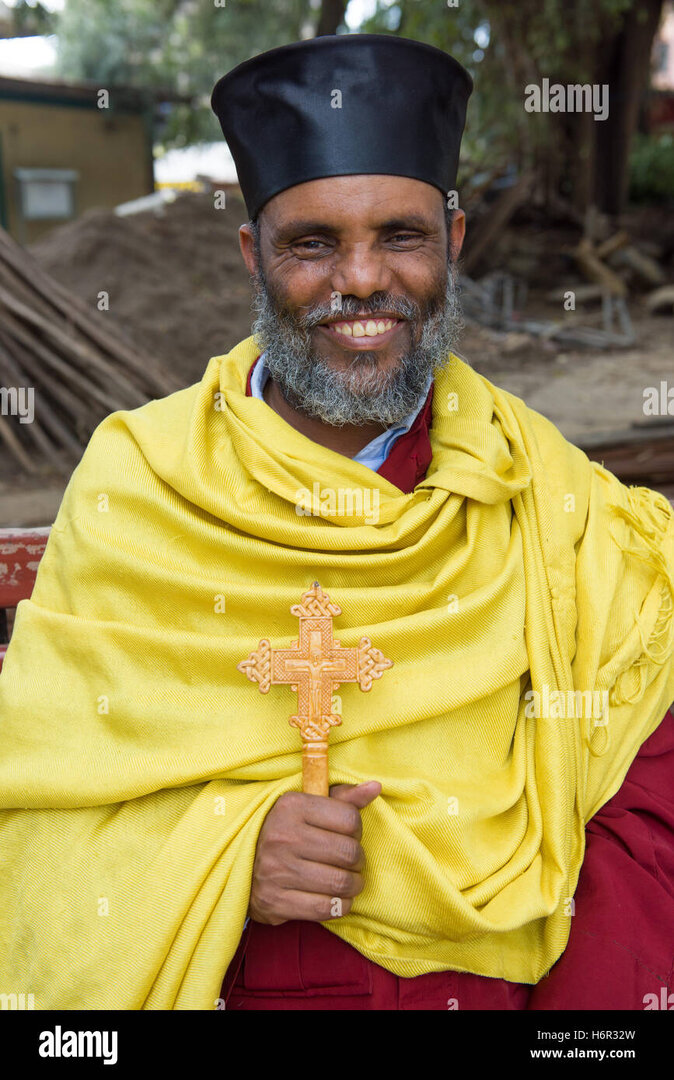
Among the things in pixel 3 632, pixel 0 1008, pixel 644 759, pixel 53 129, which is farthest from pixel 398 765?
pixel 53 129

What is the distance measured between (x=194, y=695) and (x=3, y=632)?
3.58ft

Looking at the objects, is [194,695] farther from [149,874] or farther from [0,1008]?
[0,1008]

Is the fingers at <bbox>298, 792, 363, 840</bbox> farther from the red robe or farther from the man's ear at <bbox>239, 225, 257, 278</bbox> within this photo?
the man's ear at <bbox>239, 225, 257, 278</bbox>

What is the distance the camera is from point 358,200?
2.23m

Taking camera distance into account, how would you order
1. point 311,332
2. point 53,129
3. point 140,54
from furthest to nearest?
1. point 140,54
2. point 53,129
3. point 311,332

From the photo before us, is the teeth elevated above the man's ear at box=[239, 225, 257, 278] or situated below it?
below

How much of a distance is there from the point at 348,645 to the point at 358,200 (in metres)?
1.00

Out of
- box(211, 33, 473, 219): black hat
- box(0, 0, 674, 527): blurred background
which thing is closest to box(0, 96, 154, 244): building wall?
box(0, 0, 674, 527): blurred background

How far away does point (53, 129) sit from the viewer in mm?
18094

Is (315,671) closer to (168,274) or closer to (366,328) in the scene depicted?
(366,328)

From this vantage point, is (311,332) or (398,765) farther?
(311,332)

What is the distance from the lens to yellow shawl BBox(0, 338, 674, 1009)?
2006 millimetres

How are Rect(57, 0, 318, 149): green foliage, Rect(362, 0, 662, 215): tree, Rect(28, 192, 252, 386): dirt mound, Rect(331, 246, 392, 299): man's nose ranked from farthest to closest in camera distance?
Rect(57, 0, 318, 149): green foliage → Rect(362, 0, 662, 215): tree → Rect(28, 192, 252, 386): dirt mound → Rect(331, 246, 392, 299): man's nose

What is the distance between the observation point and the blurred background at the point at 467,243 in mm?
8172
